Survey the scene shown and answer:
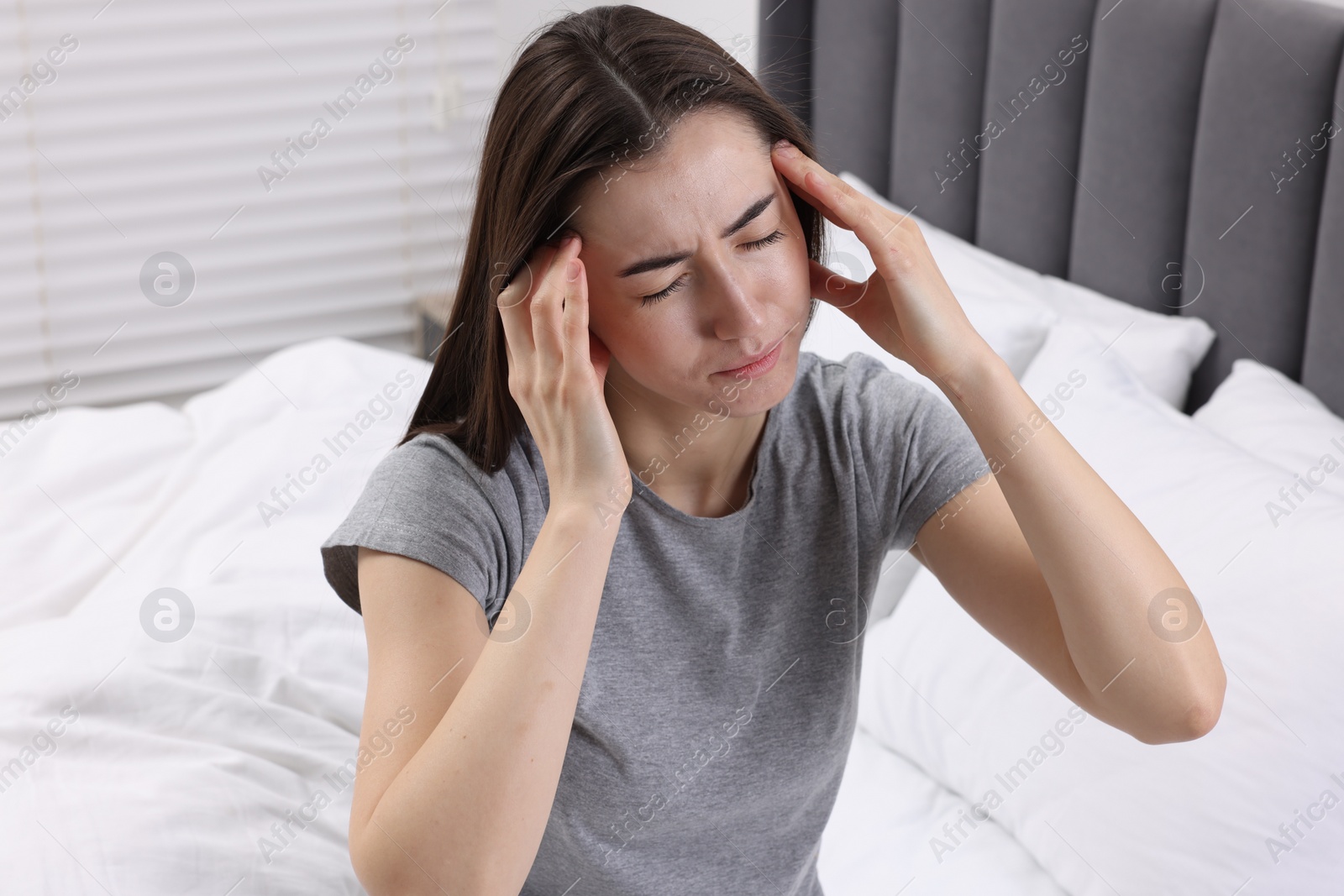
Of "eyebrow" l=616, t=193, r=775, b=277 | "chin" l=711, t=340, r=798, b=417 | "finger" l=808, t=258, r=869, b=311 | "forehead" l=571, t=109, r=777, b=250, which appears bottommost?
"chin" l=711, t=340, r=798, b=417

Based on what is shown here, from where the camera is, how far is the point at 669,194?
0.90 m

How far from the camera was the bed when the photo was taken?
1117 mm

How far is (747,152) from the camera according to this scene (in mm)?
948

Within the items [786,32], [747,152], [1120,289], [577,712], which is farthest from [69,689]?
[786,32]

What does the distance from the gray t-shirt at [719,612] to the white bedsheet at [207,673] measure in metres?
0.29

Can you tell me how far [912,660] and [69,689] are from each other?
993 mm

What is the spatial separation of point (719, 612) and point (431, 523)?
0.29 m

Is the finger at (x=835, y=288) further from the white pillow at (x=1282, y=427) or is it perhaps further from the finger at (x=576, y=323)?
the white pillow at (x=1282, y=427)

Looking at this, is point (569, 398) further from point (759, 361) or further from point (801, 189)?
point (801, 189)

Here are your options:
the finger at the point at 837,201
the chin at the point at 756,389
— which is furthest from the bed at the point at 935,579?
the finger at the point at 837,201

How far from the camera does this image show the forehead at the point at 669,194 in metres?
0.90

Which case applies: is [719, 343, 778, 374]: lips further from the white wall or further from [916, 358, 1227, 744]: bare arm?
the white wall

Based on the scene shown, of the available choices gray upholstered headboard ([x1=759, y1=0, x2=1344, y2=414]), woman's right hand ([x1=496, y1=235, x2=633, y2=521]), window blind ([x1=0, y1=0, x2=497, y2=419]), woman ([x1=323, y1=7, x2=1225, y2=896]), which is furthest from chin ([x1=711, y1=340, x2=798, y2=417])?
window blind ([x1=0, y1=0, x2=497, y2=419])

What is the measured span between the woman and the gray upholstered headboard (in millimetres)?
395
